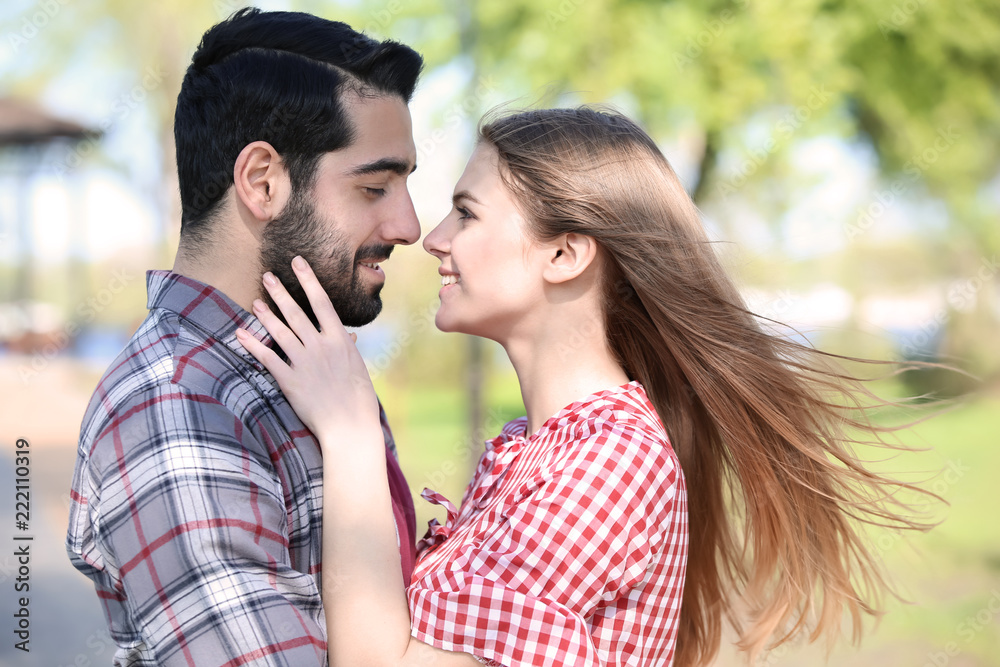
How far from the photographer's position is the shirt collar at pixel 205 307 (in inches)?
66.5

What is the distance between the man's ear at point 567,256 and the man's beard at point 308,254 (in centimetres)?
43

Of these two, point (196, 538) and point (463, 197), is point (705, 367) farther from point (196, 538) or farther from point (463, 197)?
point (196, 538)

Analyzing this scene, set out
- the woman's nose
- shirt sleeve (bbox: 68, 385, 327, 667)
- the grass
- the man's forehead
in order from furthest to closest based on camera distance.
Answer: the grass, the woman's nose, the man's forehead, shirt sleeve (bbox: 68, 385, 327, 667)

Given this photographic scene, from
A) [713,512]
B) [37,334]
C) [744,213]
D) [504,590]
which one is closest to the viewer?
[504,590]

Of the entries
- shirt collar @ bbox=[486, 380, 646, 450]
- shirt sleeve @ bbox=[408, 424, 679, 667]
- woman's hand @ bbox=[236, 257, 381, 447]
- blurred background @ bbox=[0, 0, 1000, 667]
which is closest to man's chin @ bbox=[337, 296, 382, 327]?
woman's hand @ bbox=[236, 257, 381, 447]

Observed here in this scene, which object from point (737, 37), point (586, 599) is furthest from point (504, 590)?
point (737, 37)

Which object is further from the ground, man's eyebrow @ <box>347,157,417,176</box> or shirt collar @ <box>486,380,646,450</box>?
man's eyebrow @ <box>347,157,417,176</box>

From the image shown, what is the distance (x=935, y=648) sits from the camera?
5023 millimetres

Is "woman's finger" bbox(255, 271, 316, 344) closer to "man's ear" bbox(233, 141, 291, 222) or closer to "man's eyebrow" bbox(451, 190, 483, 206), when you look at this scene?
"man's ear" bbox(233, 141, 291, 222)

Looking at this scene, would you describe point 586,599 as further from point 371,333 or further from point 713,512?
point 371,333

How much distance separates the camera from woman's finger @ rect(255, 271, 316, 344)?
1.77 metres

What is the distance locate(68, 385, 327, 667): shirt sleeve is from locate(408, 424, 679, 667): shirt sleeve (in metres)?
0.26

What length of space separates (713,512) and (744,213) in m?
5.92

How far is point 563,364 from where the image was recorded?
1969 mm
